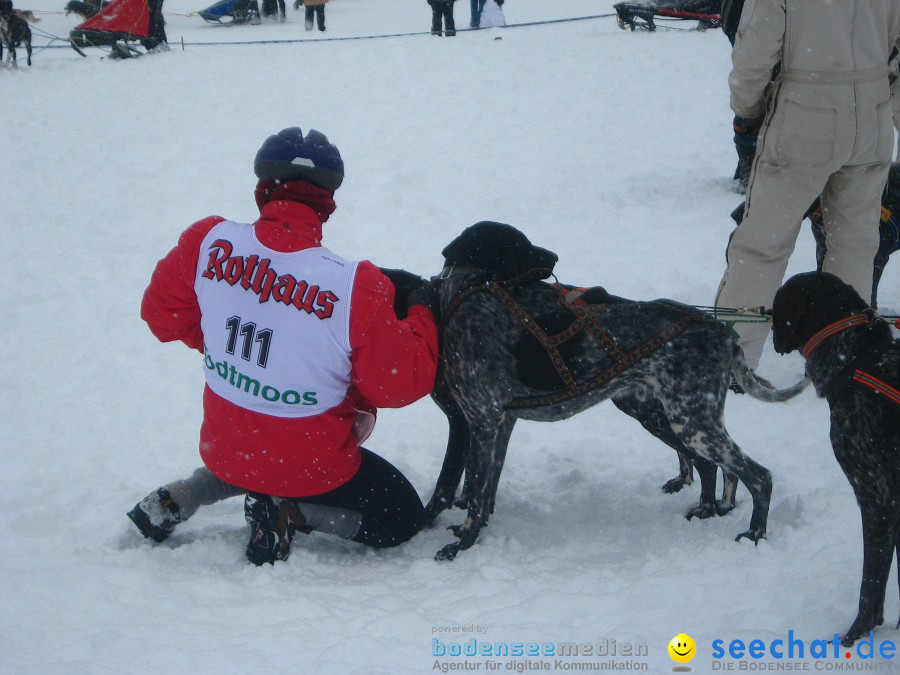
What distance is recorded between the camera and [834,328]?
2.25m

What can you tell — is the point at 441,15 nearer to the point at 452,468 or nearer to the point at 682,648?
the point at 452,468

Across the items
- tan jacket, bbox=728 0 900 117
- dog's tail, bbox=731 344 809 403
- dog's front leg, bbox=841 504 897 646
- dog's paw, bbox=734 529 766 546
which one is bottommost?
dog's paw, bbox=734 529 766 546

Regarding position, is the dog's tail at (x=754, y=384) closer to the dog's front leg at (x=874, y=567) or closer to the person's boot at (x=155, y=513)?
the dog's front leg at (x=874, y=567)

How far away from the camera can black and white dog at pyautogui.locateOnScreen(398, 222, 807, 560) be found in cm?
284

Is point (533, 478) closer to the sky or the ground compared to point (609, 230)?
closer to the ground

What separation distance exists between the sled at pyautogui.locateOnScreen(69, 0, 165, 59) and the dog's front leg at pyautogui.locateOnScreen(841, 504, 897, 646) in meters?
13.1

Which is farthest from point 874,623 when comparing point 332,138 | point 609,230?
point 332,138

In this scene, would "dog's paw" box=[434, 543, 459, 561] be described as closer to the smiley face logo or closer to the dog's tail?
the smiley face logo

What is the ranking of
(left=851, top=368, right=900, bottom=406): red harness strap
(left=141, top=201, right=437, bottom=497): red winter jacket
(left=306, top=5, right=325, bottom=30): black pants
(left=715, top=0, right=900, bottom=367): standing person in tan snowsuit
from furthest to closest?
(left=306, top=5, right=325, bottom=30): black pants
(left=715, top=0, right=900, bottom=367): standing person in tan snowsuit
(left=141, top=201, right=437, bottom=497): red winter jacket
(left=851, top=368, right=900, bottom=406): red harness strap

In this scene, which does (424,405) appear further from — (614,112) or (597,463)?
(614,112)

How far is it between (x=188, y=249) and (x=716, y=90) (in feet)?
27.8

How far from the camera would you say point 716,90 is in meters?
9.52

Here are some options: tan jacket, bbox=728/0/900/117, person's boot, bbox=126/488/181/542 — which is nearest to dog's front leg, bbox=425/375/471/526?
person's boot, bbox=126/488/181/542

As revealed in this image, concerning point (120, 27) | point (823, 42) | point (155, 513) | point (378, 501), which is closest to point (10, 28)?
point (120, 27)
